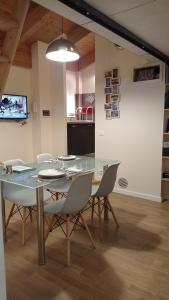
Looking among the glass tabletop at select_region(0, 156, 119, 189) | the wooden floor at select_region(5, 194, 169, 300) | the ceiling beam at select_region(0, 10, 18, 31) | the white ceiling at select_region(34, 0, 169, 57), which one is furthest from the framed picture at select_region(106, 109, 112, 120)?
the ceiling beam at select_region(0, 10, 18, 31)

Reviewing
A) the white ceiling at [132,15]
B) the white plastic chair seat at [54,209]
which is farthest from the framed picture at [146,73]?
the white plastic chair seat at [54,209]

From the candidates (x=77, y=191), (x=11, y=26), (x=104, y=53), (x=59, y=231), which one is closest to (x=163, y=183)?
(x=59, y=231)

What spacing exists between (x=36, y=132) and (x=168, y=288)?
3.88m

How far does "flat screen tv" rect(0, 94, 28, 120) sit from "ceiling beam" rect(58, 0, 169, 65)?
271 cm

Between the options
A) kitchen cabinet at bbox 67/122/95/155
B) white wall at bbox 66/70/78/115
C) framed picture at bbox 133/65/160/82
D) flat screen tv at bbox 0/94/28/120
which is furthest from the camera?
white wall at bbox 66/70/78/115

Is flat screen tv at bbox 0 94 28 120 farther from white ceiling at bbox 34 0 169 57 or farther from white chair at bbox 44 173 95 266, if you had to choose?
white chair at bbox 44 173 95 266

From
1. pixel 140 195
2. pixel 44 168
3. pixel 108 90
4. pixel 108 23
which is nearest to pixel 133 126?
pixel 108 90

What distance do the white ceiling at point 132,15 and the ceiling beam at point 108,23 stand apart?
34mm

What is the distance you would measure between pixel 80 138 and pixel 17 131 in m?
1.37

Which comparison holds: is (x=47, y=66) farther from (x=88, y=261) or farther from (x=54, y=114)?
(x=88, y=261)

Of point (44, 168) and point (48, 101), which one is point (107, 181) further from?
point (48, 101)

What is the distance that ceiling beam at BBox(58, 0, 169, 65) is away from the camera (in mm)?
1809

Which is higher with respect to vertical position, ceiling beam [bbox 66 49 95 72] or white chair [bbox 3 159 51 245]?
ceiling beam [bbox 66 49 95 72]

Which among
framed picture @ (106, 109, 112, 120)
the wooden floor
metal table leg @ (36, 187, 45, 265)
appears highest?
framed picture @ (106, 109, 112, 120)
